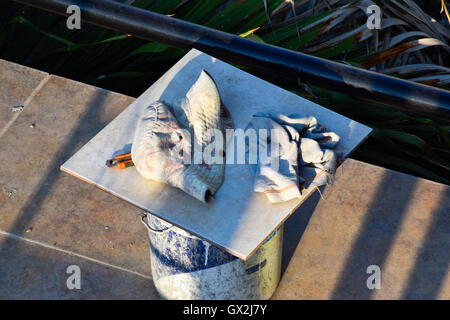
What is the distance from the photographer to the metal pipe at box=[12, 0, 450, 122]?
1690 mm

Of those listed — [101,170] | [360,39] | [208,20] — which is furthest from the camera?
[208,20]

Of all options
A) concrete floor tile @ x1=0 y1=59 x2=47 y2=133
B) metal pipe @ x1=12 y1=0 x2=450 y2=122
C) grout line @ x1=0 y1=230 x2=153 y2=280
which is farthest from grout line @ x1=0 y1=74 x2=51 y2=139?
metal pipe @ x1=12 y1=0 x2=450 y2=122

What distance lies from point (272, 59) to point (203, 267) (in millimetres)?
729

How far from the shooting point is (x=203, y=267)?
2.07m

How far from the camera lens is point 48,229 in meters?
2.62

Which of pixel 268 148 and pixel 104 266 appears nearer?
pixel 268 148

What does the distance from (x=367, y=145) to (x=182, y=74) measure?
1439 millimetres

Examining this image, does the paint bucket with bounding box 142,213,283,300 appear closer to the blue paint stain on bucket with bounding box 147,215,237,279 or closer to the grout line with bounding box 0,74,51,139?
the blue paint stain on bucket with bounding box 147,215,237,279

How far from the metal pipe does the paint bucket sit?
1.86ft

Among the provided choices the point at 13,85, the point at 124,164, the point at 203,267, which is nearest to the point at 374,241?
the point at 203,267

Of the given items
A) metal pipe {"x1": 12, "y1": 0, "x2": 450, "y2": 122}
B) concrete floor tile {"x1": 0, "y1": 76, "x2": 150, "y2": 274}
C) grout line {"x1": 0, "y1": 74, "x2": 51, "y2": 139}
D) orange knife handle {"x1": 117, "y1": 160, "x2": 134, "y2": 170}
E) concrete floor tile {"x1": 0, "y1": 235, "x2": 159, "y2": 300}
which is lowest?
concrete floor tile {"x1": 0, "y1": 235, "x2": 159, "y2": 300}

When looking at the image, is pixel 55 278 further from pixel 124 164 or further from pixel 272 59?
pixel 272 59
